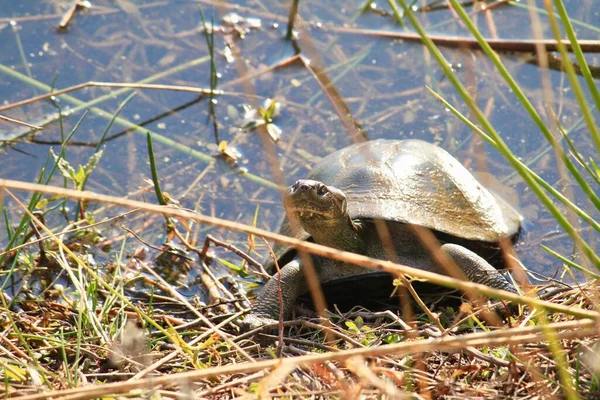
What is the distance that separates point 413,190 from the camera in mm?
3271

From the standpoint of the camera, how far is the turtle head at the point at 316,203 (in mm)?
2957

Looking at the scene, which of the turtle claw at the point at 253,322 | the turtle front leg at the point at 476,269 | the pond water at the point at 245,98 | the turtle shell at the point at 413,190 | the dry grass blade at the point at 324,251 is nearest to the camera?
the dry grass blade at the point at 324,251

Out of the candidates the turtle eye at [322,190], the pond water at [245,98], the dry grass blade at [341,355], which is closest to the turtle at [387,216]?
the turtle eye at [322,190]

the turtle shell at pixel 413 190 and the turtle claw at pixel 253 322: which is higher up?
the turtle shell at pixel 413 190

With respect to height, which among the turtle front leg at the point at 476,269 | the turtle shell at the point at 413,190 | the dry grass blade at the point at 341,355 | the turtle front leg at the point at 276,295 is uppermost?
the dry grass blade at the point at 341,355

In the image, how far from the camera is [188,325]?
2807 millimetres

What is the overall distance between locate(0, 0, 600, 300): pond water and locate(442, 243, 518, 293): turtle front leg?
0.71 meters

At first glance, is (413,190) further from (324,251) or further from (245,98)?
(324,251)

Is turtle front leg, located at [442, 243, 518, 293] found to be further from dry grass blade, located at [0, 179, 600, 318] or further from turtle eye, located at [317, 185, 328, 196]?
dry grass blade, located at [0, 179, 600, 318]

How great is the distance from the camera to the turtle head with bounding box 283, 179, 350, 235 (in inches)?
116

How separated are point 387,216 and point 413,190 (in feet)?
0.65

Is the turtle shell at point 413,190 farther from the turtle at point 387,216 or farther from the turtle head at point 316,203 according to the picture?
the turtle head at point 316,203

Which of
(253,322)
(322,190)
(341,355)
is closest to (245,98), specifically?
(322,190)

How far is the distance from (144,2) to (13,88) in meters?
1.07
